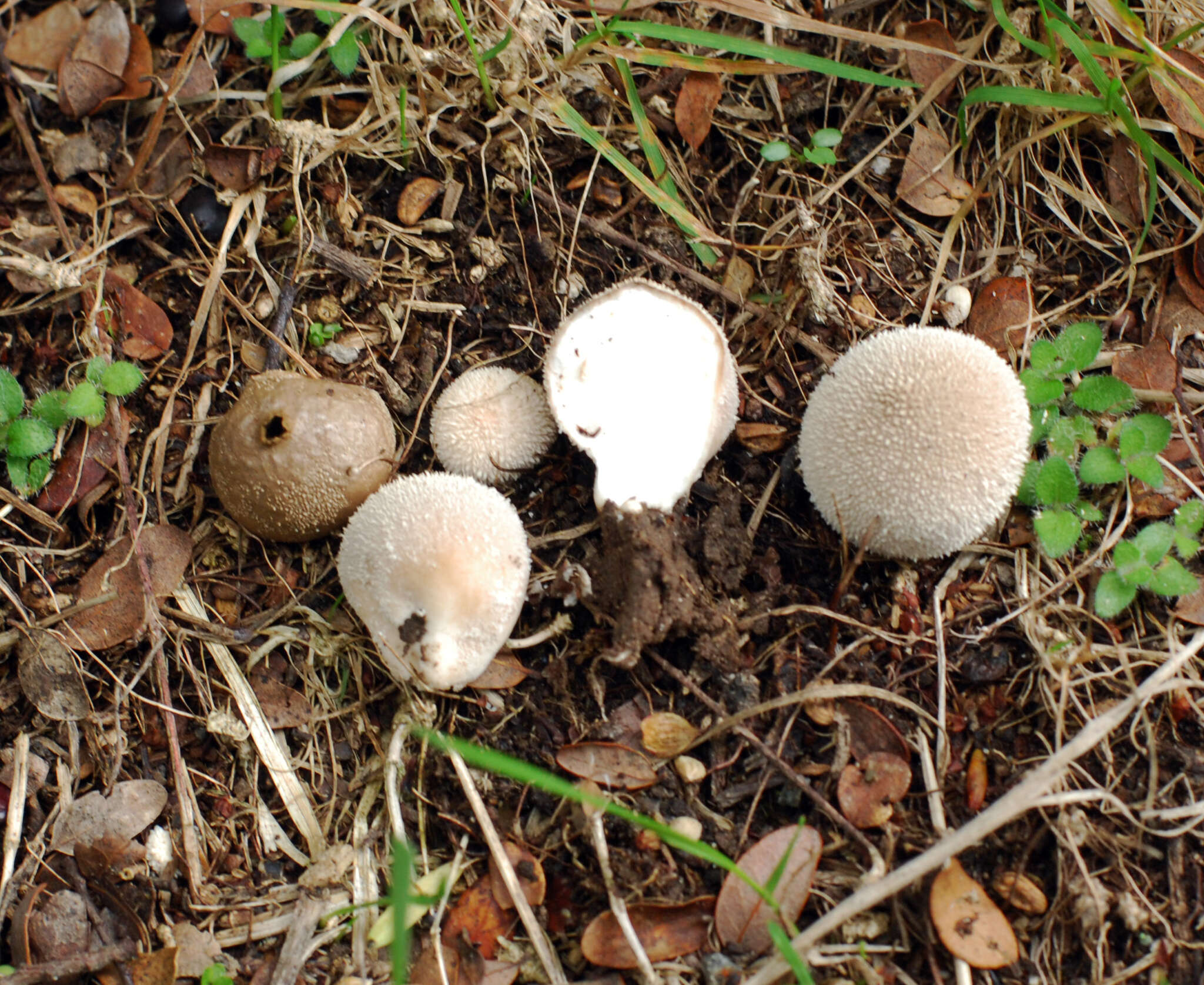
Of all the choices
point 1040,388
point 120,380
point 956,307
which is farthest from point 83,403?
point 1040,388

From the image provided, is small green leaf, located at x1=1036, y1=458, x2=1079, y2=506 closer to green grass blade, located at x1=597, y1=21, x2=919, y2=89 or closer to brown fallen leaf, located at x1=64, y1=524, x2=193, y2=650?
green grass blade, located at x1=597, y1=21, x2=919, y2=89

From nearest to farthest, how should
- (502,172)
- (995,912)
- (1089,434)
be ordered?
(995,912), (1089,434), (502,172)

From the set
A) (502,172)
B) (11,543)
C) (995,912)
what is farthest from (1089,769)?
(11,543)

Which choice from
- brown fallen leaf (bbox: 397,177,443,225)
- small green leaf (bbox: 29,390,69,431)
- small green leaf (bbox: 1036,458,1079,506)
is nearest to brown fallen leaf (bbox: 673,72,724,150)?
brown fallen leaf (bbox: 397,177,443,225)

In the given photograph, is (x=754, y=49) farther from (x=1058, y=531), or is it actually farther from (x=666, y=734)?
(x=666, y=734)

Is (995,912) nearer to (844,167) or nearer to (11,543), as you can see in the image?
(844,167)

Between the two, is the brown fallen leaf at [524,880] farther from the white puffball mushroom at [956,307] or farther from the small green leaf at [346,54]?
the small green leaf at [346,54]
